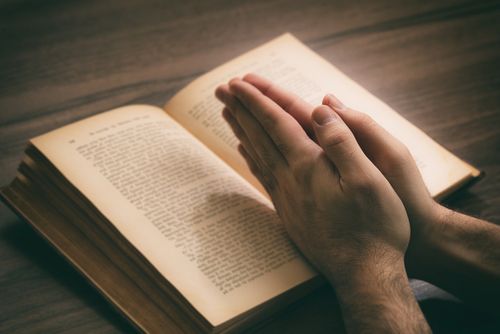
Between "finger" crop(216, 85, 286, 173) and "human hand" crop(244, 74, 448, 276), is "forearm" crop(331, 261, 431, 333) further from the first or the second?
"finger" crop(216, 85, 286, 173)

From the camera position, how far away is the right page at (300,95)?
2.62 feet

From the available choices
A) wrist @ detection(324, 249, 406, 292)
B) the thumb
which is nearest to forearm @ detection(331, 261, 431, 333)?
wrist @ detection(324, 249, 406, 292)

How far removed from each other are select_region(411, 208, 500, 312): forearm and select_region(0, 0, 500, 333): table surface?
23 millimetres

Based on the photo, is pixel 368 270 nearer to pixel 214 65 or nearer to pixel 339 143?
pixel 339 143

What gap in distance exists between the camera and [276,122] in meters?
0.76

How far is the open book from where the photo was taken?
0.65 m

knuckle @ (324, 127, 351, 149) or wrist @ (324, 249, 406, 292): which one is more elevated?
knuckle @ (324, 127, 351, 149)

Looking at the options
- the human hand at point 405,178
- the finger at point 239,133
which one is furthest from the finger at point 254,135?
the human hand at point 405,178

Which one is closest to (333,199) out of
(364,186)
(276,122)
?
(364,186)

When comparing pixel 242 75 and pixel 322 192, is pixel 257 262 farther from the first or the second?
pixel 242 75

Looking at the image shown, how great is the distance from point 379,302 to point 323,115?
24 centimetres

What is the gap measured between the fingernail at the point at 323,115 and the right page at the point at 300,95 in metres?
0.15

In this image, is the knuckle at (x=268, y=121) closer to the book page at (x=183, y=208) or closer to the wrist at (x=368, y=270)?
the book page at (x=183, y=208)

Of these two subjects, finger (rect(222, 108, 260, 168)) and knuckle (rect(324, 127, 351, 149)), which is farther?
finger (rect(222, 108, 260, 168))
